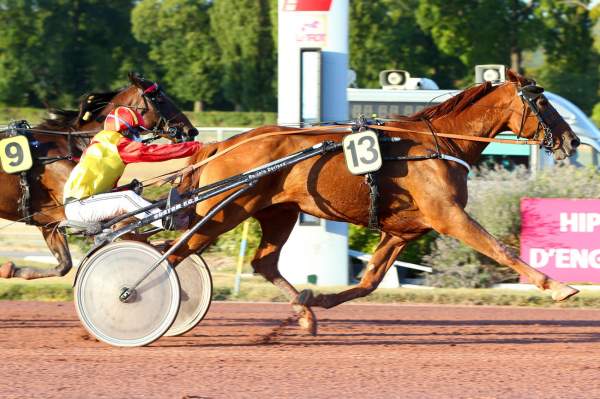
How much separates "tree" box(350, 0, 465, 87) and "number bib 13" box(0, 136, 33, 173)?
27.6 m

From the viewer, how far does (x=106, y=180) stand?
682 cm

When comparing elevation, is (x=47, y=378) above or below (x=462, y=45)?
below

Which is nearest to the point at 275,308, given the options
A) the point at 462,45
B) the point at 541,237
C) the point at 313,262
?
the point at 313,262

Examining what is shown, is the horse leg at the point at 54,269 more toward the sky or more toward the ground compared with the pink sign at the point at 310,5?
more toward the ground

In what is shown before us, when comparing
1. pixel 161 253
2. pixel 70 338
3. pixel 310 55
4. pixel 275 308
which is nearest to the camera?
pixel 161 253

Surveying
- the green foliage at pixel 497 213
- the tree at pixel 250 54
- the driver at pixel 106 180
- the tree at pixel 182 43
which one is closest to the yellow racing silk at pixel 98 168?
the driver at pixel 106 180

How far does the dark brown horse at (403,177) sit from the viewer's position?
6.81 metres

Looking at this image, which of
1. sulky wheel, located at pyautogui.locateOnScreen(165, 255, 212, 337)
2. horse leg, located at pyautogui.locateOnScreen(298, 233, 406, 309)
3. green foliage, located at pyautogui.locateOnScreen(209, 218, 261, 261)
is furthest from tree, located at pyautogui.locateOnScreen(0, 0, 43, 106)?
horse leg, located at pyautogui.locateOnScreen(298, 233, 406, 309)

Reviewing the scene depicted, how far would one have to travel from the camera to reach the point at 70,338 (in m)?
7.30

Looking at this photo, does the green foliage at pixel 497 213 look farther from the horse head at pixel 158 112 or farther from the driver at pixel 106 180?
the driver at pixel 106 180

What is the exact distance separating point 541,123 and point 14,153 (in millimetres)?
3908

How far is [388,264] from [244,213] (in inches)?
46.6

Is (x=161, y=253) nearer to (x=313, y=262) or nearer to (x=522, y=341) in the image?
(x=522, y=341)

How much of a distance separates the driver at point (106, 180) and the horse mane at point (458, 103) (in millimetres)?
1728
